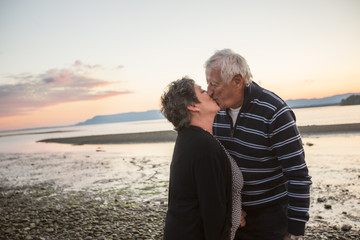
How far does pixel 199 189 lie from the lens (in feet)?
7.73

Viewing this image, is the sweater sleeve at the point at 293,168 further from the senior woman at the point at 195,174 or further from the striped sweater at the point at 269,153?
the senior woman at the point at 195,174

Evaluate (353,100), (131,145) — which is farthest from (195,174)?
(353,100)

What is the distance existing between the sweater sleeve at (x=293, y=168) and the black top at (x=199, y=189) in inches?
27.4

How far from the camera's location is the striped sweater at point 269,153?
2.75m

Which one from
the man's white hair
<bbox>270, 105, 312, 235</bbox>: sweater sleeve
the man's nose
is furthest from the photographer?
the man's nose

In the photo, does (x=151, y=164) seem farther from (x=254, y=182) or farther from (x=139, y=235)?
(x=254, y=182)

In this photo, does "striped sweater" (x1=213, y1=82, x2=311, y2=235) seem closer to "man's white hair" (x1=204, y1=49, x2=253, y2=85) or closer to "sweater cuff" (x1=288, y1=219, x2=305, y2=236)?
"sweater cuff" (x1=288, y1=219, x2=305, y2=236)

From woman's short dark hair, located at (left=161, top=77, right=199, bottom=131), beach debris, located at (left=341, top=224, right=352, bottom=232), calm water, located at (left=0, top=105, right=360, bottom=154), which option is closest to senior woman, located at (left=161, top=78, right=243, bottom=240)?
woman's short dark hair, located at (left=161, top=77, right=199, bottom=131)

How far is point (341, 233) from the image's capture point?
19.6ft

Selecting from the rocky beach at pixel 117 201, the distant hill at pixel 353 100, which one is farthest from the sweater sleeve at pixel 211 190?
the distant hill at pixel 353 100

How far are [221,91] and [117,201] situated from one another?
25.0 feet

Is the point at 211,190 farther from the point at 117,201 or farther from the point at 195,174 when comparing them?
the point at 117,201

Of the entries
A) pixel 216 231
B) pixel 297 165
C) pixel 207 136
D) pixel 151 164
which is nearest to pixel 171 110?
pixel 207 136

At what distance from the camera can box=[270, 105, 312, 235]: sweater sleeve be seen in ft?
8.98
